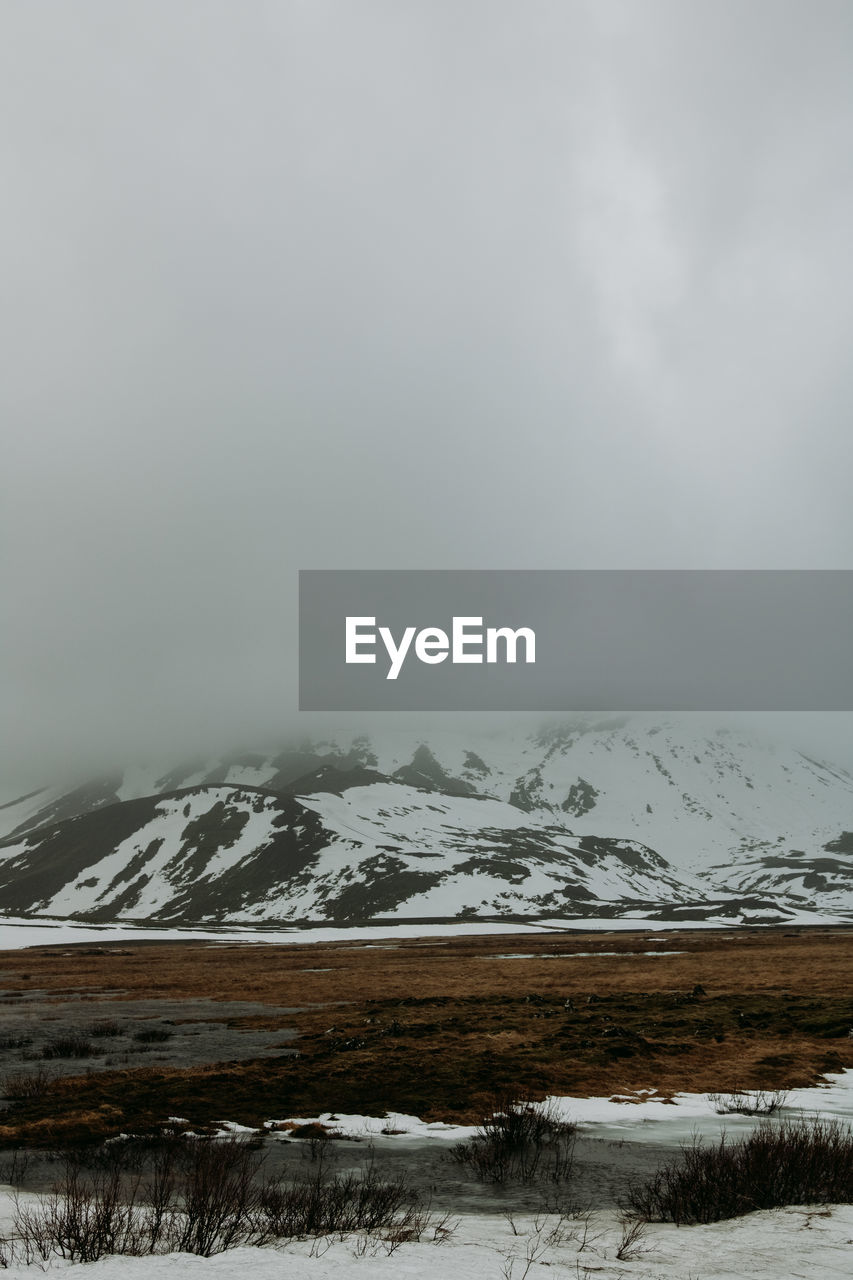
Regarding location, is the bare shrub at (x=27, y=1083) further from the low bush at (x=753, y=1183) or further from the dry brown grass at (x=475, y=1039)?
the low bush at (x=753, y=1183)

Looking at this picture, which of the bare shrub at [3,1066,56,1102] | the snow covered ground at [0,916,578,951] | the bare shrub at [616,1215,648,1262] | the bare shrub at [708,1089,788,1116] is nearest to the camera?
the bare shrub at [616,1215,648,1262]

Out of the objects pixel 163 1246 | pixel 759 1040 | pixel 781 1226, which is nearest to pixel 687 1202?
pixel 781 1226

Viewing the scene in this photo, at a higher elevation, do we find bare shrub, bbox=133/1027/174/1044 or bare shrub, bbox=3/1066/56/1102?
bare shrub, bbox=3/1066/56/1102

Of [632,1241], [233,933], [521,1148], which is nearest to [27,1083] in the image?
[521,1148]

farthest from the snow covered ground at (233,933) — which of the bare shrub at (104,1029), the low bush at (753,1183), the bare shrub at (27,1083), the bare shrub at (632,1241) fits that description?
the bare shrub at (632,1241)

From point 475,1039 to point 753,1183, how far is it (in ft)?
64.3

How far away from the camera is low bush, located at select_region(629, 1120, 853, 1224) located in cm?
1119

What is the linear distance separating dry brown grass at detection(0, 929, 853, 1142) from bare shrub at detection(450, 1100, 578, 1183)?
9.41 feet

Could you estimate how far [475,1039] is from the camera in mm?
29562

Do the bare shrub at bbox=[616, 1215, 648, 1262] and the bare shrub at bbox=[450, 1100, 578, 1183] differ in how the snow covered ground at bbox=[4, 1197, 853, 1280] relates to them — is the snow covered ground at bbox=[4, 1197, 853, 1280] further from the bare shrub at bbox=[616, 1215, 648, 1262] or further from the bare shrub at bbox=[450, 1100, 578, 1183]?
the bare shrub at bbox=[450, 1100, 578, 1183]

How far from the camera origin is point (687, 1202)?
36.8 ft

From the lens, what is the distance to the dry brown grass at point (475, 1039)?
65.8 ft

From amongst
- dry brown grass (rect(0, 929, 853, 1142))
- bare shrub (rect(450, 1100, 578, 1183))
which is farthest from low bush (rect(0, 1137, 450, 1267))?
dry brown grass (rect(0, 929, 853, 1142))

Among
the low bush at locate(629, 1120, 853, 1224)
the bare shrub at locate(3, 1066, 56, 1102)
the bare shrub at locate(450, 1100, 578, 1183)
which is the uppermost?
the low bush at locate(629, 1120, 853, 1224)
